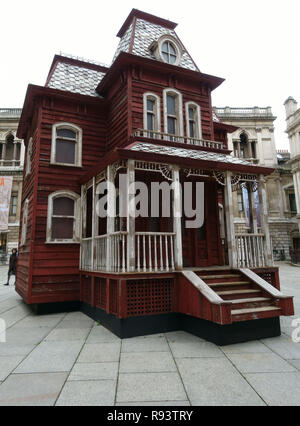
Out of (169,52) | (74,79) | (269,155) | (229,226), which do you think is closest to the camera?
(229,226)

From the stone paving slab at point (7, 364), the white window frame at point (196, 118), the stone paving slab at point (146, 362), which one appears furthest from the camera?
the white window frame at point (196, 118)

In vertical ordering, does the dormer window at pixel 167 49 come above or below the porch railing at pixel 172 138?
above

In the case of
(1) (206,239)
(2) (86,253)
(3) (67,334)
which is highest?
(1) (206,239)

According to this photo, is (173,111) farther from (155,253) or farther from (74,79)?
(155,253)

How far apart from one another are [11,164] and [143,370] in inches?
1403

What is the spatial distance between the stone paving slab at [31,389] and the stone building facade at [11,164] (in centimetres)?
2991

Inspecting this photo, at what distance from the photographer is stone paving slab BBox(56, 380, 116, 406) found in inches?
138

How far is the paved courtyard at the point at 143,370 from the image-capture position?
3.62 meters

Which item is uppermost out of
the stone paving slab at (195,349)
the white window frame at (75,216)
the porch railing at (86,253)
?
the white window frame at (75,216)

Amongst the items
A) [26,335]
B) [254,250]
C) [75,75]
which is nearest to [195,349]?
[254,250]

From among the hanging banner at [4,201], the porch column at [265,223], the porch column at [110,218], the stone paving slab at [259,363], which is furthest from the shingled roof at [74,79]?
the stone paving slab at [259,363]

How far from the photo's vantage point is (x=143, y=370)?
4539 mm

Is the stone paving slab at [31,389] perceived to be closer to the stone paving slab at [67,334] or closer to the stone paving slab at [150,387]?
the stone paving slab at [150,387]

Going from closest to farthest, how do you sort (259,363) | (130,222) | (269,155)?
(259,363) < (130,222) < (269,155)
